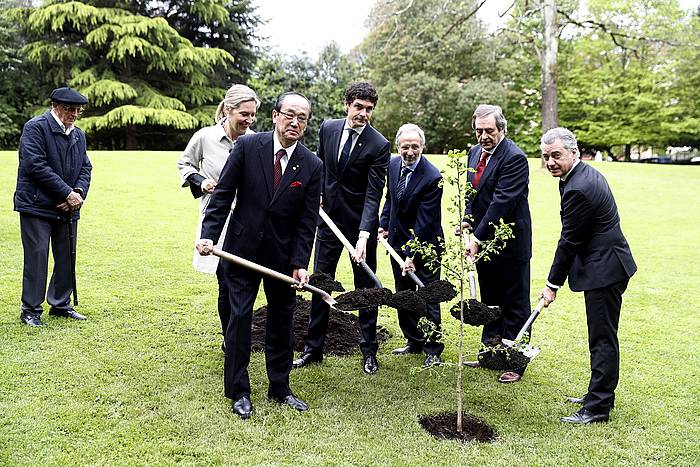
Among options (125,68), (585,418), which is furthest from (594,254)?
(125,68)

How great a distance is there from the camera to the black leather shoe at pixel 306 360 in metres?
5.13

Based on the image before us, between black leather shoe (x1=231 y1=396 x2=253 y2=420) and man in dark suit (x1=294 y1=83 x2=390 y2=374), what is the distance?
1025 millimetres

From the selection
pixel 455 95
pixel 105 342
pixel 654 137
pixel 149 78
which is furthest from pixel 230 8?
pixel 105 342

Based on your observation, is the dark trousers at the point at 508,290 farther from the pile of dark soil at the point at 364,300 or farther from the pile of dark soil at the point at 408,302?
the pile of dark soil at the point at 364,300

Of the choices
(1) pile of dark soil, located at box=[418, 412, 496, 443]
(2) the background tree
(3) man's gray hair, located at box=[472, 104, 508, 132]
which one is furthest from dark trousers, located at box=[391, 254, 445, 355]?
(2) the background tree

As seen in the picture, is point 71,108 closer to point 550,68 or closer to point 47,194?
point 47,194

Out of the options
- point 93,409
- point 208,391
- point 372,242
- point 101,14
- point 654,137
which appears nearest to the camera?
point 93,409

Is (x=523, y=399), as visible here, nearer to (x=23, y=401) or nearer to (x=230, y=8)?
(x=23, y=401)

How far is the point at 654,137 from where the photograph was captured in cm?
3316

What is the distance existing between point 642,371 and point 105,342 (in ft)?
15.2

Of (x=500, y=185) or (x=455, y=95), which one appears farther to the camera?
(x=455, y=95)

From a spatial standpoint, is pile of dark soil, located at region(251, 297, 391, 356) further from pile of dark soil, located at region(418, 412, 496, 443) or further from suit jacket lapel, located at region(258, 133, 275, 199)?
suit jacket lapel, located at region(258, 133, 275, 199)

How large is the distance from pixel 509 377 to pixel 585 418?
0.87 meters

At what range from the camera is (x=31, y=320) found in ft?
18.6
